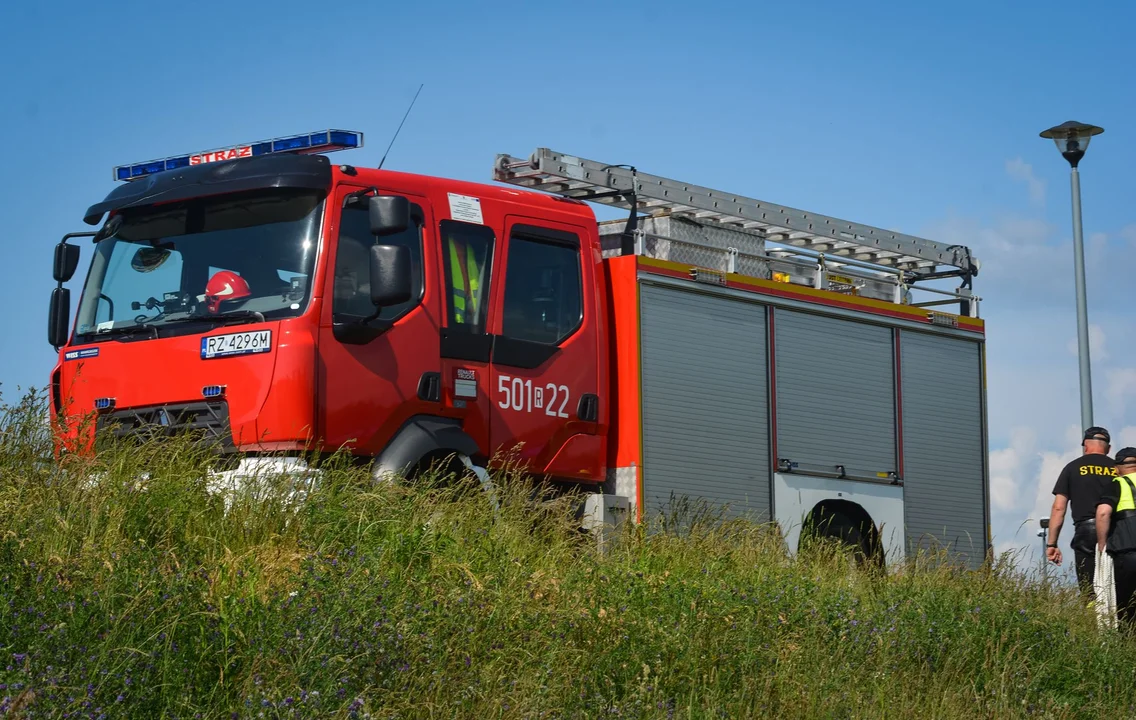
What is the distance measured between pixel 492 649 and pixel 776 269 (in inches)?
253

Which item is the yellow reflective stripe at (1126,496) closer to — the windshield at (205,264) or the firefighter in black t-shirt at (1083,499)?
the firefighter in black t-shirt at (1083,499)

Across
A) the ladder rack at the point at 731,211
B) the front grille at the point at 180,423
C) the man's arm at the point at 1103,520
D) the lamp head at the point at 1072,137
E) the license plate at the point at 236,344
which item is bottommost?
the man's arm at the point at 1103,520

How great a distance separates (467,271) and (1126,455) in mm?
4840

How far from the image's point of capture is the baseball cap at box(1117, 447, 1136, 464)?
34.6ft

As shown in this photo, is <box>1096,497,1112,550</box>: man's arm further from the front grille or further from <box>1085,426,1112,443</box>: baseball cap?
the front grille

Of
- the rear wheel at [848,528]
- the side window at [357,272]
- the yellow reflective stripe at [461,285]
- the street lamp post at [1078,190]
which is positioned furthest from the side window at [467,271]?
the street lamp post at [1078,190]

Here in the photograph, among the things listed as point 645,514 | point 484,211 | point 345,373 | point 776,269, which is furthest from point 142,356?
point 776,269

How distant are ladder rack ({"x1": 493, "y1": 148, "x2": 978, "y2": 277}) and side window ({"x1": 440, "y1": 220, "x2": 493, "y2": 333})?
112 cm

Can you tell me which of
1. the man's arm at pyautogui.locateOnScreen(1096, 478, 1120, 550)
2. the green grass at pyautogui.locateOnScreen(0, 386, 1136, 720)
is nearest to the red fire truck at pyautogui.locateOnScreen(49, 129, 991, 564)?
the green grass at pyautogui.locateOnScreen(0, 386, 1136, 720)

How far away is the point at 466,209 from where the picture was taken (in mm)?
9859

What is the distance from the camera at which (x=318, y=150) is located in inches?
387

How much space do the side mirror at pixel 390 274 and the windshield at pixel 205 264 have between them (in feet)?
1.38

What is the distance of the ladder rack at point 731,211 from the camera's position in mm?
10992

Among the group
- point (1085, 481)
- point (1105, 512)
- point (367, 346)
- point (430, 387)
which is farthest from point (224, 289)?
point (1085, 481)
